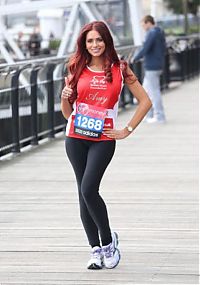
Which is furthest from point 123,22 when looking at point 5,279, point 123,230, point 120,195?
point 5,279

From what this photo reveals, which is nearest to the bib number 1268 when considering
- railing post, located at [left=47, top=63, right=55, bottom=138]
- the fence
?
the fence

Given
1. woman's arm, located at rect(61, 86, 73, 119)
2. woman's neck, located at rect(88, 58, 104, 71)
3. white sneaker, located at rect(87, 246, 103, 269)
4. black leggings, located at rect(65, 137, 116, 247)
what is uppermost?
woman's neck, located at rect(88, 58, 104, 71)

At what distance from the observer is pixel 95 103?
23.9ft

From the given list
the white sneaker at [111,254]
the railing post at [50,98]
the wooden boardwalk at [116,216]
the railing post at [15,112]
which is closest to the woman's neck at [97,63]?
the white sneaker at [111,254]

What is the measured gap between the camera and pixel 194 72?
32.3 m

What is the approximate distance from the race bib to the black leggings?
81mm

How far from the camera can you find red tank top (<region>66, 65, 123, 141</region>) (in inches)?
285

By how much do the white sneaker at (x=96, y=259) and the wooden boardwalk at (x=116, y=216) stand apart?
0.06 m

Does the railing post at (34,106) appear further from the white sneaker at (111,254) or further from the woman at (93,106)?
the woman at (93,106)

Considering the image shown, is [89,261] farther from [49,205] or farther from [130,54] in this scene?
[130,54]

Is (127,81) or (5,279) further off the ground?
(127,81)

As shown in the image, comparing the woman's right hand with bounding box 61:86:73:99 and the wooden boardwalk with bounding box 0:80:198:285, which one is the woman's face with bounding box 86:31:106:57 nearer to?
the woman's right hand with bounding box 61:86:73:99

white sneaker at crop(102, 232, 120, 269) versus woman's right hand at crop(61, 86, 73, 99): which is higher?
woman's right hand at crop(61, 86, 73, 99)

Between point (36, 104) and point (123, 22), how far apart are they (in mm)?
13089
